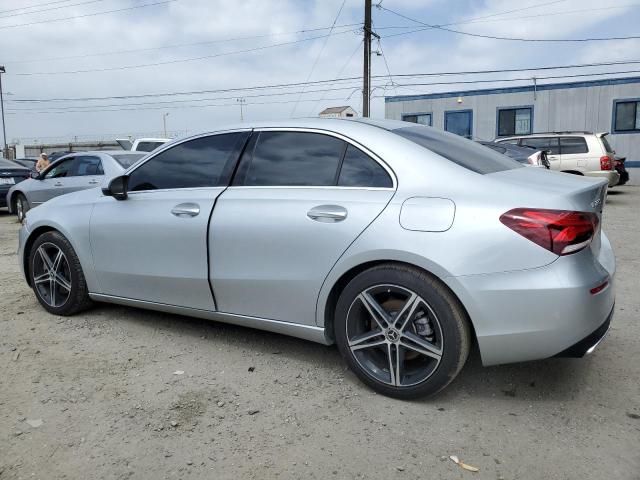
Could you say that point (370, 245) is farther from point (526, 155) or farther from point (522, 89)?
point (522, 89)

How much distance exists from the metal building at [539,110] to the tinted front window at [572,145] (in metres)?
8.28

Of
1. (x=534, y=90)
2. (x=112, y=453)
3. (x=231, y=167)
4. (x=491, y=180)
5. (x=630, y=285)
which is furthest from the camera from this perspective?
(x=534, y=90)

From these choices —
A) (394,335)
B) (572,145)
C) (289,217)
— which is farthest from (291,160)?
(572,145)

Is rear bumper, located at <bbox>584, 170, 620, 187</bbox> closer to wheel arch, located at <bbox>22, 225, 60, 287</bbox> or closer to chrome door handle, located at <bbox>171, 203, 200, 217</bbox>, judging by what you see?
chrome door handle, located at <bbox>171, 203, 200, 217</bbox>

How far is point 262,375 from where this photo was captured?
3.29 metres

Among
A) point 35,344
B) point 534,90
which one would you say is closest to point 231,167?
point 35,344

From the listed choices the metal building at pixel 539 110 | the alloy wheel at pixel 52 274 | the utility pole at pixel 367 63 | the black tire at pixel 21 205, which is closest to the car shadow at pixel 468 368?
the alloy wheel at pixel 52 274

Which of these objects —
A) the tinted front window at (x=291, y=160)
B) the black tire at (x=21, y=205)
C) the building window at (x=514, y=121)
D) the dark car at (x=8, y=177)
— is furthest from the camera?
the building window at (x=514, y=121)

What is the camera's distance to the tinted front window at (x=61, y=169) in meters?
9.52

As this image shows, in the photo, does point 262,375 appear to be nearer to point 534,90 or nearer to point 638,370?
point 638,370

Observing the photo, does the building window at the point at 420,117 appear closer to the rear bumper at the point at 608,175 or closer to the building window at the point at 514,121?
the building window at the point at 514,121

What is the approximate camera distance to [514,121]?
22.2 m

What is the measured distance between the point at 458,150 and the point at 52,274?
129 inches

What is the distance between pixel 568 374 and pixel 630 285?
8.16 ft
